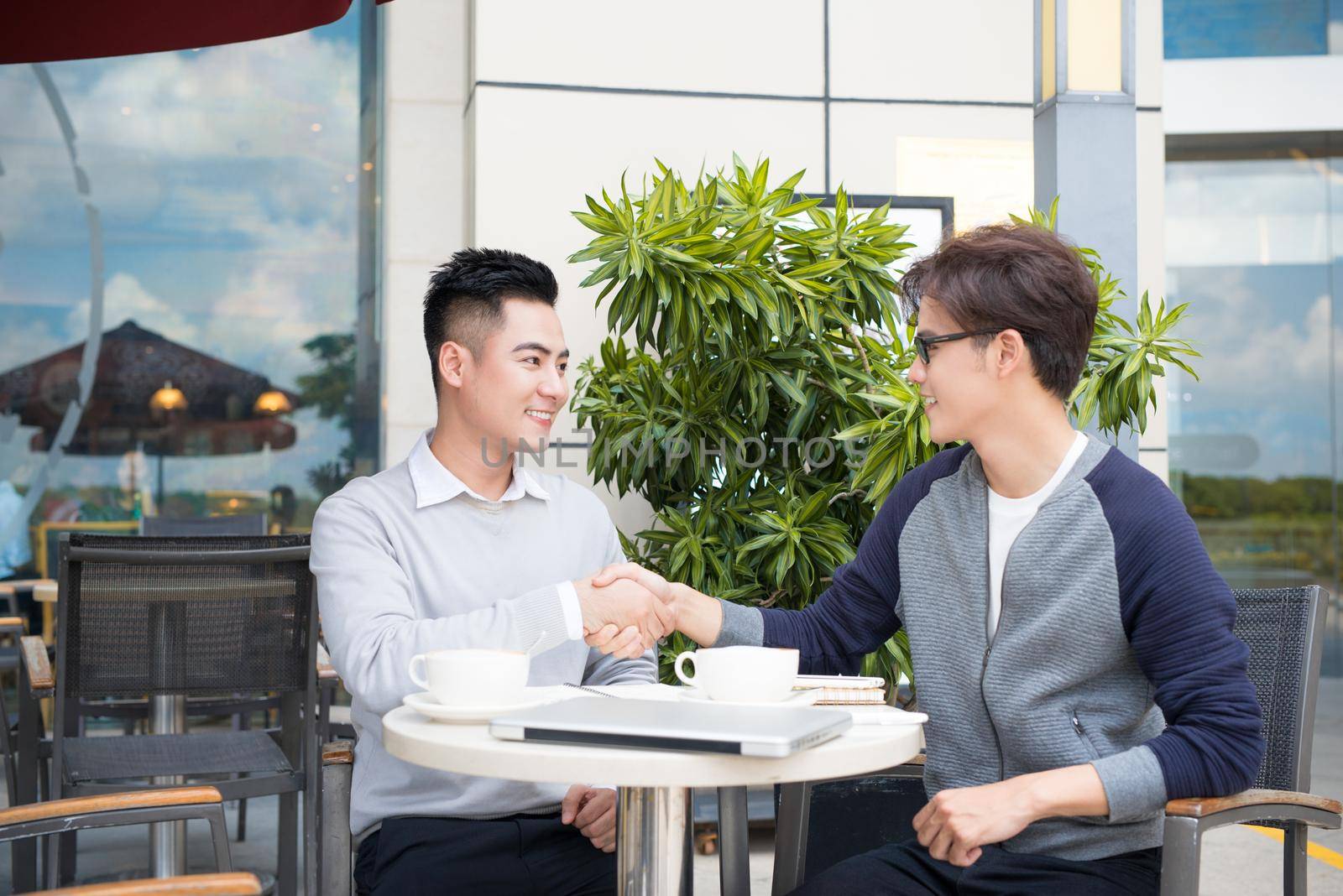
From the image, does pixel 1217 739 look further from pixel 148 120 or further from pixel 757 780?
pixel 148 120

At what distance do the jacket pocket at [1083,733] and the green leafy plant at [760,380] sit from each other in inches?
59.7

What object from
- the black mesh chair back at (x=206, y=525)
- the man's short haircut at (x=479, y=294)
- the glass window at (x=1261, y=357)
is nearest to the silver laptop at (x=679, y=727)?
the man's short haircut at (x=479, y=294)

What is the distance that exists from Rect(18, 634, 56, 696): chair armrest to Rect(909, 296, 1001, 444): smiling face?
81.2 inches

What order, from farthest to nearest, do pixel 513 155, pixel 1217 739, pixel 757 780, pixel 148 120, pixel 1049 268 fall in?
pixel 148 120
pixel 513 155
pixel 1049 268
pixel 1217 739
pixel 757 780

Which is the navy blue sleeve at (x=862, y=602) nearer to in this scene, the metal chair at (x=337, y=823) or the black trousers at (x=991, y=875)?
the black trousers at (x=991, y=875)

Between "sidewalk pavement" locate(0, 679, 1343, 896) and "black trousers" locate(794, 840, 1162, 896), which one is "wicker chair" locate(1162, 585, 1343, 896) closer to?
"black trousers" locate(794, 840, 1162, 896)

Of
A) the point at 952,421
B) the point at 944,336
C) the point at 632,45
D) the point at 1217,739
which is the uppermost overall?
the point at 632,45

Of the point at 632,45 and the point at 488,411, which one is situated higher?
the point at 632,45

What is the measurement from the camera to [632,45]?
4.70 metres


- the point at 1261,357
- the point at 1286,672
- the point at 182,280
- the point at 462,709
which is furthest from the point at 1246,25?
the point at 462,709

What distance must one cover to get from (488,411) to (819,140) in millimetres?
2901

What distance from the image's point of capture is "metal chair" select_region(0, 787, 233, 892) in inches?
60.5

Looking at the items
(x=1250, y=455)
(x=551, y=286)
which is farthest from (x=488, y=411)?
(x=1250, y=455)

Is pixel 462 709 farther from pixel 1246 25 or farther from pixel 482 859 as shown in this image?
pixel 1246 25
